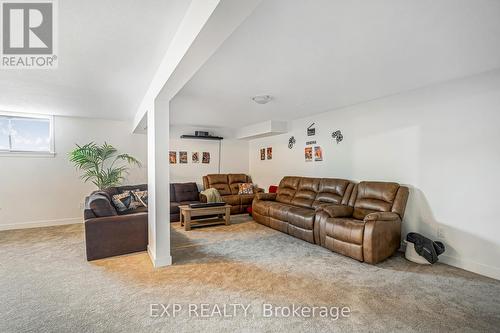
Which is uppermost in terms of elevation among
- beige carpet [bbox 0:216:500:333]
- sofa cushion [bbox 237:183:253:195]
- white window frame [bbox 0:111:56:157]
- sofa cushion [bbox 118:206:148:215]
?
white window frame [bbox 0:111:56:157]

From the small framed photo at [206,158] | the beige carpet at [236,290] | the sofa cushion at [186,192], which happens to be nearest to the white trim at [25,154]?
the beige carpet at [236,290]

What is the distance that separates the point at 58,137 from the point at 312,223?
5.48 meters

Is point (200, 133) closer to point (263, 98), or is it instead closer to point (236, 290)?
point (263, 98)

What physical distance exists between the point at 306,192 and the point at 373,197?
138cm

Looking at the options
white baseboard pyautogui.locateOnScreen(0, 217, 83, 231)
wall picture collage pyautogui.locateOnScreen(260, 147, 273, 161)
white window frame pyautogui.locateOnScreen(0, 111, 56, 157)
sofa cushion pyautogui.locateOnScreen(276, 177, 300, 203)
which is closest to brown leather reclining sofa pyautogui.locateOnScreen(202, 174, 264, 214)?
wall picture collage pyautogui.locateOnScreen(260, 147, 273, 161)

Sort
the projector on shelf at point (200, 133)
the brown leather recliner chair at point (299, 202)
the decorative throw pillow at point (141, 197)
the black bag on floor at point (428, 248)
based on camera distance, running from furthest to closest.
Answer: the projector on shelf at point (200, 133), the decorative throw pillow at point (141, 197), the brown leather recliner chair at point (299, 202), the black bag on floor at point (428, 248)

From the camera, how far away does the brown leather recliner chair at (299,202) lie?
3.97 meters

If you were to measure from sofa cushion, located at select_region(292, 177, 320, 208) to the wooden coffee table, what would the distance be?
1477 mm

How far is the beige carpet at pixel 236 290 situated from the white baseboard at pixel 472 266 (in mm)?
131

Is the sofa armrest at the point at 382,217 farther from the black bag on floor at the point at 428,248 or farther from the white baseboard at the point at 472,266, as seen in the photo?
the white baseboard at the point at 472,266

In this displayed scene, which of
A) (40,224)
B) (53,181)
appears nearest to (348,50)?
(53,181)

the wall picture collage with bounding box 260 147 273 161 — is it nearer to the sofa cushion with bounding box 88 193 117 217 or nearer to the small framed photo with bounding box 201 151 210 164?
the small framed photo with bounding box 201 151 210 164

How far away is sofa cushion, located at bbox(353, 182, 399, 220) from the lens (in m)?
3.44

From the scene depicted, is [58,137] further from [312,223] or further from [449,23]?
[449,23]
